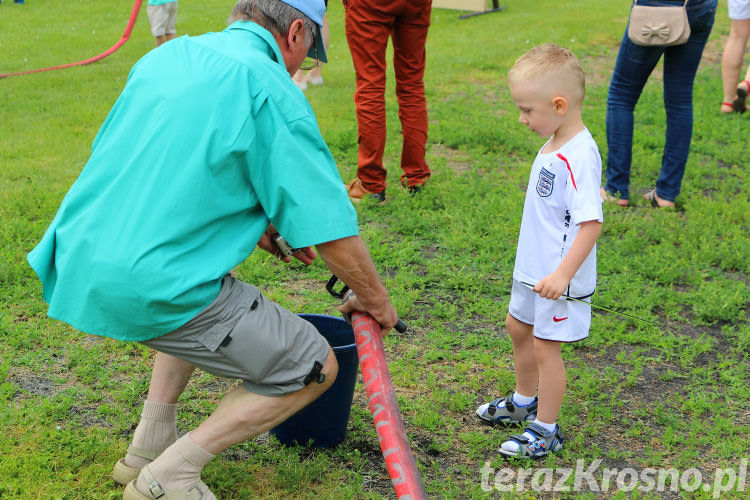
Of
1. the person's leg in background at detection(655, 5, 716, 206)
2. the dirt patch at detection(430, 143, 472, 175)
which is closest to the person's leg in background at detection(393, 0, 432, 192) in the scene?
the dirt patch at detection(430, 143, 472, 175)

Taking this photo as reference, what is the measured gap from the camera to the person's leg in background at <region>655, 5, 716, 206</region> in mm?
5227

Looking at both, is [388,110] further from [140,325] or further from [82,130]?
[140,325]

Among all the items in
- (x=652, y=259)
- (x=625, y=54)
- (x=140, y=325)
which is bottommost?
(x=652, y=259)

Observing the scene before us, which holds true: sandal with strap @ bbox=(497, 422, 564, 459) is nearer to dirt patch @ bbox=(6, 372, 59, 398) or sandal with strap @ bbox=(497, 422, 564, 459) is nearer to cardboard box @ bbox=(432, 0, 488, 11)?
dirt patch @ bbox=(6, 372, 59, 398)

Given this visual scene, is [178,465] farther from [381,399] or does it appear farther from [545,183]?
[545,183]

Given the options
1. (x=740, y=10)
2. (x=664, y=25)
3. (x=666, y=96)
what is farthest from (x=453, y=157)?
(x=740, y=10)

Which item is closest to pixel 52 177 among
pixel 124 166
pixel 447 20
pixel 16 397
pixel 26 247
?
A: pixel 26 247

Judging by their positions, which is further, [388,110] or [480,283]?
[388,110]

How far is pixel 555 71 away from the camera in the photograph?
281 cm

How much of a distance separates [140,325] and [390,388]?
878 mm

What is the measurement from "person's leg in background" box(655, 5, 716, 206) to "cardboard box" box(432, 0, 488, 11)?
8738mm

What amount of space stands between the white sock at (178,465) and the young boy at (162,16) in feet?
25.9

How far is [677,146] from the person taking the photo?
5.53m

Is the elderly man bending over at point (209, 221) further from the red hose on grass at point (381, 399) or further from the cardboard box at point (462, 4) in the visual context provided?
the cardboard box at point (462, 4)
